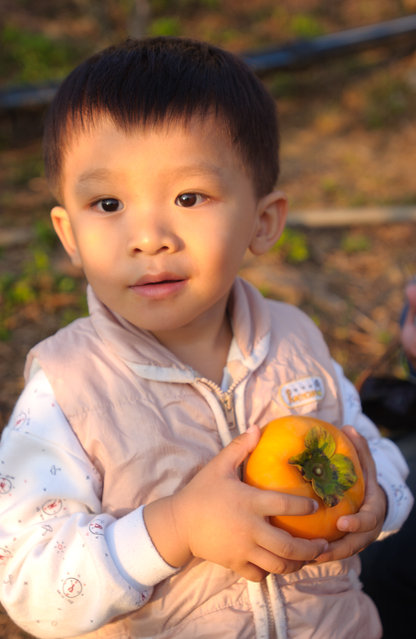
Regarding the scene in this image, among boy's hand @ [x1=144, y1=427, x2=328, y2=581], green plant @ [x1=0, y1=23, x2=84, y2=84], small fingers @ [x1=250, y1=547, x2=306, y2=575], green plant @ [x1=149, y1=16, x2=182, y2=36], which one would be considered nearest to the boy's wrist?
boy's hand @ [x1=144, y1=427, x2=328, y2=581]

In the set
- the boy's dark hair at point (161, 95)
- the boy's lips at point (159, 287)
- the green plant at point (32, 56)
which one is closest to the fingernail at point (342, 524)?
the boy's lips at point (159, 287)

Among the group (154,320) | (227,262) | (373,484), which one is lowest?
(373,484)

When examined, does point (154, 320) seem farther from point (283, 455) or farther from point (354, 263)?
point (354, 263)

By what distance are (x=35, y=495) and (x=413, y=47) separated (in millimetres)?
8271

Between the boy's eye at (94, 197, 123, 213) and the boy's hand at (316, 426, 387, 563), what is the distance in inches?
34.6

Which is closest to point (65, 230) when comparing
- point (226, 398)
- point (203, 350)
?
point (203, 350)

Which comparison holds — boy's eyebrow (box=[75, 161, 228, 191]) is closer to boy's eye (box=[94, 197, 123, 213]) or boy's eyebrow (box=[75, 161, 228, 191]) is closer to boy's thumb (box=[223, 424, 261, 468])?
boy's eye (box=[94, 197, 123, 213])

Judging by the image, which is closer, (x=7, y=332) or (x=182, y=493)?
(x=182, y=493)

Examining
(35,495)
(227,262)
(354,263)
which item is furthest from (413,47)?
(35,495)

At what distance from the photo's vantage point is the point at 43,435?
1.68 meters

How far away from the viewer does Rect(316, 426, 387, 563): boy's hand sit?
5.39 feet

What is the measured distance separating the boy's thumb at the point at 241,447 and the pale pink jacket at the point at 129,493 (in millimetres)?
185

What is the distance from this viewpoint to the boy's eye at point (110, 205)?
5.53ft

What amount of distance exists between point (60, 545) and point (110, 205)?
0.84 metres
